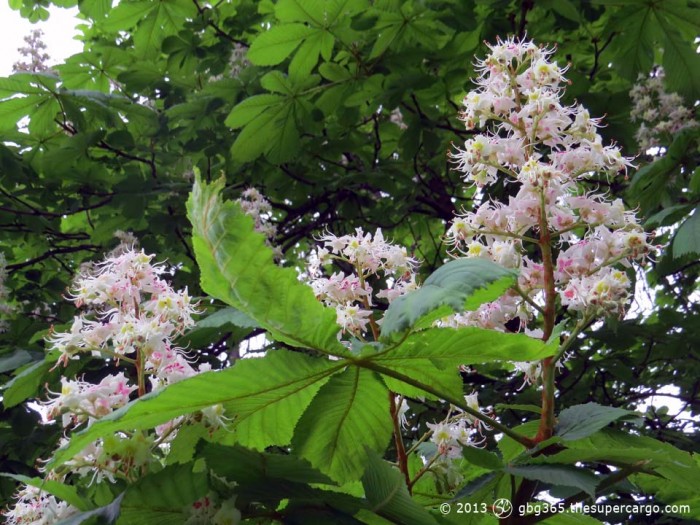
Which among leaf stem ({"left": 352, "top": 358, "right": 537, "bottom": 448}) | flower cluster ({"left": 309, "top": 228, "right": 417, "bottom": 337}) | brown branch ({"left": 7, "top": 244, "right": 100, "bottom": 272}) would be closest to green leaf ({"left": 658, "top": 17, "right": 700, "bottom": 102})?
flower cluster ({"left": 309, "top": 228, "right": 417, "bottom": 337})

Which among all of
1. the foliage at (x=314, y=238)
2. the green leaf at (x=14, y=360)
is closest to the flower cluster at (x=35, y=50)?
the foliage at (x=314, y=238)

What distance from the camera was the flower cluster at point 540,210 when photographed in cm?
124

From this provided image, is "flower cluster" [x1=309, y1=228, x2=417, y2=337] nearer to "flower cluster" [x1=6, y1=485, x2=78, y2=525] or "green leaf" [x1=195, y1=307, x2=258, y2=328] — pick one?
"green leaf" [x1=195, y1=307, x2=258, y2=328]

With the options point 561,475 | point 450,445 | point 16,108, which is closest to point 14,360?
point 16,108

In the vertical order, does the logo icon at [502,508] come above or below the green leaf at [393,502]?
above

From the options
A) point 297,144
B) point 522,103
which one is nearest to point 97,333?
point 522,103

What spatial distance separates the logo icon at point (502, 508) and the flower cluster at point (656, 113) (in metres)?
2.71

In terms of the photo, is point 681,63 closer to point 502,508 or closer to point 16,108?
point 502,508

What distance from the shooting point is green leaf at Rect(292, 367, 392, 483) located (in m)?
0.92

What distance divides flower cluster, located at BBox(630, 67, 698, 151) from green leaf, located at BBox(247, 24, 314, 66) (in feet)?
5.52

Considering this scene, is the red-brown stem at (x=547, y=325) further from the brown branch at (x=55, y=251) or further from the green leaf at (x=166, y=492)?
the brown branch at (x=55, y=251)

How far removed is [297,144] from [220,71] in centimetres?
93

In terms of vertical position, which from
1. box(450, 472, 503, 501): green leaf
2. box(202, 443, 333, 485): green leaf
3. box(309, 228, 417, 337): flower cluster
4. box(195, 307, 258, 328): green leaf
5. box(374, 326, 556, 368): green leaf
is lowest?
box(202, 443, 333, 485): green leaf

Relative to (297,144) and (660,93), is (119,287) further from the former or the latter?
(660,93)
